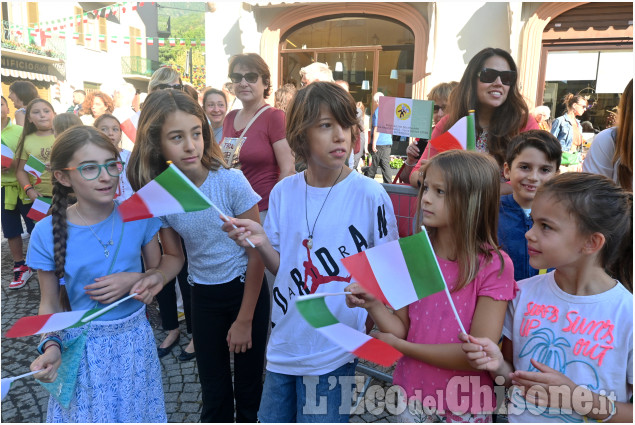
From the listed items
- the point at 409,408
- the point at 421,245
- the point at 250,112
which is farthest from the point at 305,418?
the point at 250,112

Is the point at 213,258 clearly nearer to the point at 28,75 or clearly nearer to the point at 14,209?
the point at 14,209

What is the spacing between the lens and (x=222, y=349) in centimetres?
206

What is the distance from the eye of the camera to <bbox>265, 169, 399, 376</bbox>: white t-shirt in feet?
5.54

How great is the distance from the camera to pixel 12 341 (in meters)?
3.49

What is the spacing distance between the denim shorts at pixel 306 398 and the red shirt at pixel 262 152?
1.37 meters

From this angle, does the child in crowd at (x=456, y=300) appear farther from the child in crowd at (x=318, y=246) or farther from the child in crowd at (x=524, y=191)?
the child in crowd at (x=524, y=191)

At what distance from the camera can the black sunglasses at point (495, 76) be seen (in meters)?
2.41

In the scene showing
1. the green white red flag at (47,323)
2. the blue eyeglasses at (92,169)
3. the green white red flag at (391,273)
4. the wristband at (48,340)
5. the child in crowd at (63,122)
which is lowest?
the wristband at (48,340)

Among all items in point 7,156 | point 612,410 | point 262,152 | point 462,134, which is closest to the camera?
point 612,410

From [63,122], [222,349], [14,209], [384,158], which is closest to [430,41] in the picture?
[384,158]

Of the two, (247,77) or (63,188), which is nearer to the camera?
(63,188)

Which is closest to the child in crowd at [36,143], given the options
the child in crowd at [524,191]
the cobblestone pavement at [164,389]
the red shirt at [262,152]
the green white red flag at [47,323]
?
the cobblestone pavement at [164,389]

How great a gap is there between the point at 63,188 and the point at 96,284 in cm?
46

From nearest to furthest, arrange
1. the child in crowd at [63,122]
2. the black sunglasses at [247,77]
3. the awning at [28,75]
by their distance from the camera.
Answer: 1. the black sunglasses at [247,77]
2. the child in crowd at [63,122]
3. the awning at [28,75]
